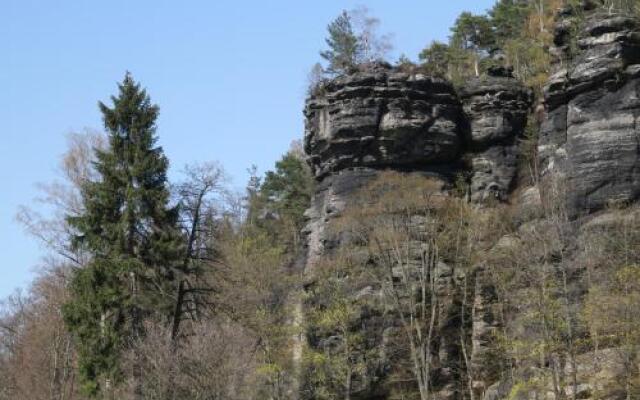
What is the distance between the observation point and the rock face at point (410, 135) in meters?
38.5

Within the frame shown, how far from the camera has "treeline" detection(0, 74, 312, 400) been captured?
28406mm

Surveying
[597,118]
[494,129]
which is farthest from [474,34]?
[597,118]

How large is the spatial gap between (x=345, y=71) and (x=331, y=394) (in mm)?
15106

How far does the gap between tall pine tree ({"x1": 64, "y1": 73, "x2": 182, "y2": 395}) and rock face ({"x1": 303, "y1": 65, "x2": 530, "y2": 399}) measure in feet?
25.9

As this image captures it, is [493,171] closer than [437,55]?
Yes

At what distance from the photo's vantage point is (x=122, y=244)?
31422mm

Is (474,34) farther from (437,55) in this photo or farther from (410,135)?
(410,135)

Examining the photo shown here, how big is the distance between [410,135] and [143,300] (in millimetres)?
13620

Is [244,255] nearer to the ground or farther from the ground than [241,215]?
nearer to the ground

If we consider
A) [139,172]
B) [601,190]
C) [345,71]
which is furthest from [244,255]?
[601,190]

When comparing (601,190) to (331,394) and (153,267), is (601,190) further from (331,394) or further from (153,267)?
(153,267)

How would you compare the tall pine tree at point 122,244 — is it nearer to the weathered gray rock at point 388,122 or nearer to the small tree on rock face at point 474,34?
the weathered gray rock at point 388,122

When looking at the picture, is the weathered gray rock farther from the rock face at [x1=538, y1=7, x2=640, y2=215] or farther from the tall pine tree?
the tall pine tree

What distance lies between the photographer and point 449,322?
34.1m
